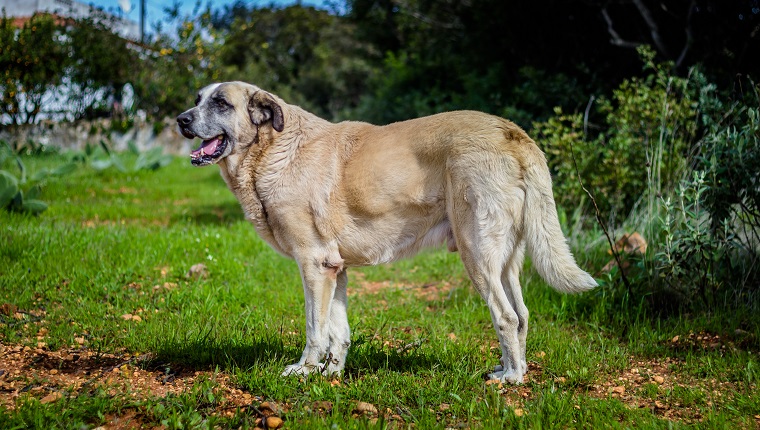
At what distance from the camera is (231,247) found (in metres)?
6.82

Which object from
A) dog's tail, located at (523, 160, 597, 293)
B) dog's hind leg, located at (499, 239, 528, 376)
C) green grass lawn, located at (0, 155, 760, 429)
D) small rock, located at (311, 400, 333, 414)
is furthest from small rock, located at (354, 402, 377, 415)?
dog's tail, located at (523, 160, 597, 293)

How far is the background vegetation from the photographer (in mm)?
3701

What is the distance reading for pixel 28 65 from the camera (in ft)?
48.7

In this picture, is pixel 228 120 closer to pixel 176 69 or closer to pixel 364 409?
pixel 364 409

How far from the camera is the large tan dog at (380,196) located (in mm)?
3549

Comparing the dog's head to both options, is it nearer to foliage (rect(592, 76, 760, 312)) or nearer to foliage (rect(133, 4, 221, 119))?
foliage (rect(592, 76, 760, 312))

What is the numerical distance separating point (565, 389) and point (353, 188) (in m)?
1.78

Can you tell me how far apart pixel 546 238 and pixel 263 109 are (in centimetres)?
198

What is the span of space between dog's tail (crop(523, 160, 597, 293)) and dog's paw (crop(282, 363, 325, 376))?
58.4 inches

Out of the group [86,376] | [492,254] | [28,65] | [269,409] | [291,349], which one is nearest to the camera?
[269,409]

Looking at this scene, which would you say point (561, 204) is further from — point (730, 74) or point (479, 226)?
point (479, 226)

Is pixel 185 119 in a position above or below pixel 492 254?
above

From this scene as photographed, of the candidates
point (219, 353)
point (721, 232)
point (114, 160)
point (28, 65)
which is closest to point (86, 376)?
point (219, 353)

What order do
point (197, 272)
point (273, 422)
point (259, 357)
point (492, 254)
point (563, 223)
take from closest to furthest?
point (273, 422) < point (492, 254) < point (259, 357) < point (197, 272) < point (563, 223)
